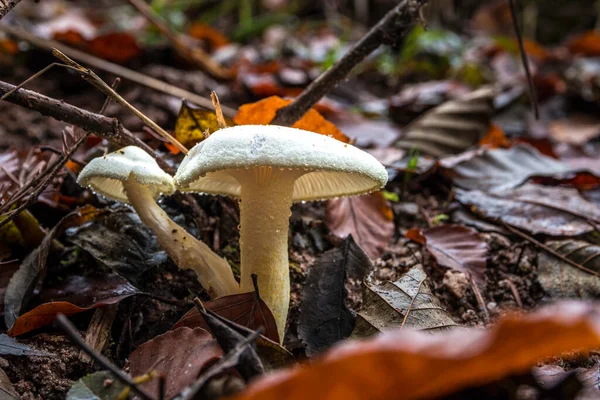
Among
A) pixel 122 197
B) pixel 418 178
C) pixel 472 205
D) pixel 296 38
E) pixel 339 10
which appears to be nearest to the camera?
pixel 122 197

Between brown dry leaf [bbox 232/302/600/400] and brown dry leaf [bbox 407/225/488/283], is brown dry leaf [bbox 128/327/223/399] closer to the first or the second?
brown dry leaf [bbox 232/302/600/400]

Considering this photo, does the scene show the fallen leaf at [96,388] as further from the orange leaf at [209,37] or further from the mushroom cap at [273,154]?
the orange leaf at [209,37]

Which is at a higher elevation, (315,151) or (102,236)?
(315,151)

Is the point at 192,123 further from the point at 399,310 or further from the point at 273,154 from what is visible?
the point at 399,310

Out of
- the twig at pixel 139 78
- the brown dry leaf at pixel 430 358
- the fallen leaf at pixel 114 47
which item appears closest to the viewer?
the brown dry leaf at pixel 430 358

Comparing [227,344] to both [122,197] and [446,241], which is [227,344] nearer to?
[122,197]

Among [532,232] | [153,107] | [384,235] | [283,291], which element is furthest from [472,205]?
[153,107]

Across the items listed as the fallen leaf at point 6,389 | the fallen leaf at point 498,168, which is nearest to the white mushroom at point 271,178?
the fallen leaf at point 6,389

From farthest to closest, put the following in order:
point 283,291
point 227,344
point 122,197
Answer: point 122,197 → point 283,291 → point 227,344
